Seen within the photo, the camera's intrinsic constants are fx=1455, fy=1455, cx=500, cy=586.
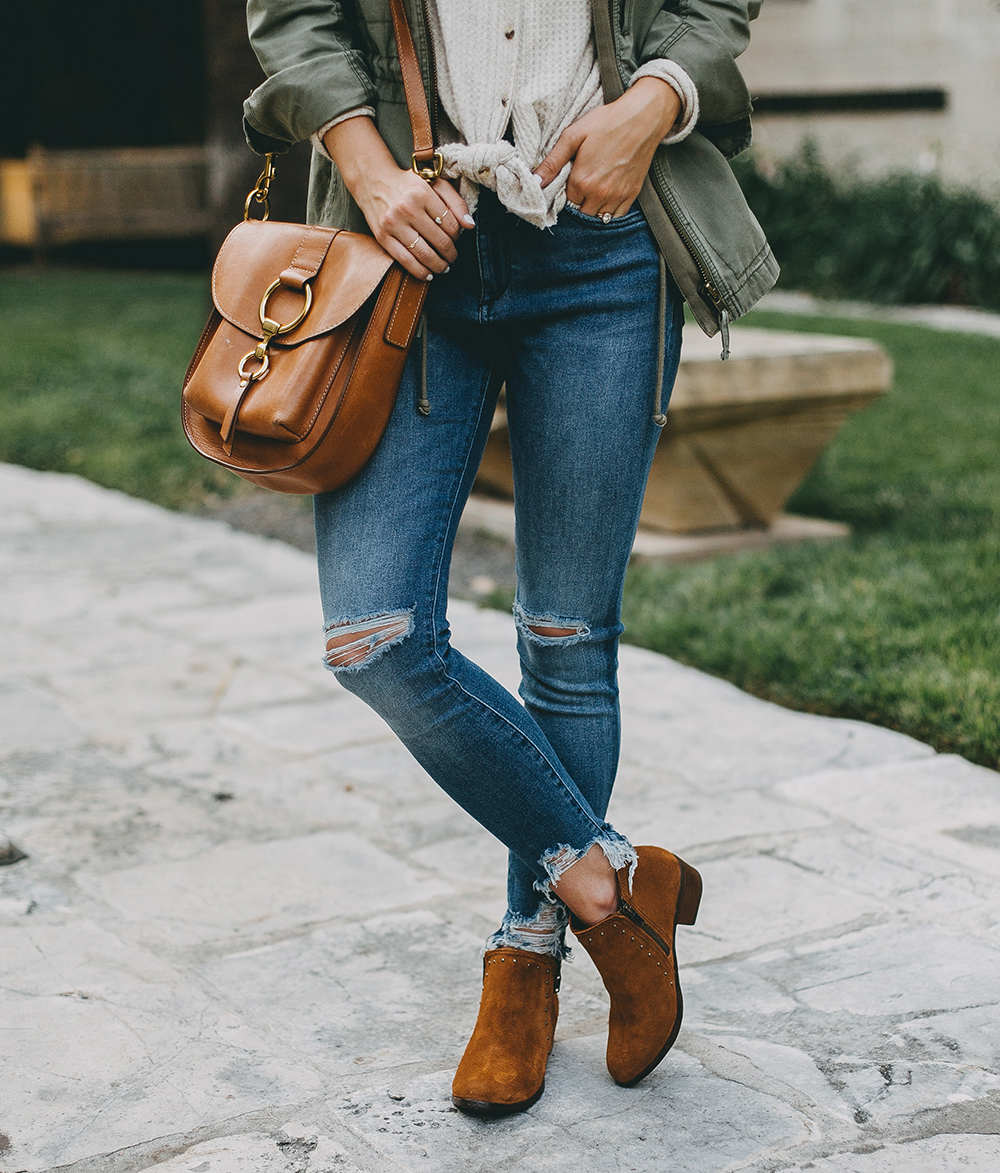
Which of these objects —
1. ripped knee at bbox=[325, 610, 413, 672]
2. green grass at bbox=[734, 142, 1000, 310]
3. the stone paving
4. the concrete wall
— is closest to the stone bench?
the stone paving

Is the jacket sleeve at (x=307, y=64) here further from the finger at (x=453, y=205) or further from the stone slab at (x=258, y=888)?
the stone slab at (x=258, y=888)

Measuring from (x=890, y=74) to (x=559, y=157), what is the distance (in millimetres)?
14267

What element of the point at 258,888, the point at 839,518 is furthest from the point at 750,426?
the point at 258,888

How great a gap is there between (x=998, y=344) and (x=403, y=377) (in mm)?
8942

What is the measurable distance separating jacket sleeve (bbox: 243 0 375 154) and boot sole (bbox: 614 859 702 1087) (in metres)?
1.11

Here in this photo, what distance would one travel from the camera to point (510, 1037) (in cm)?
192

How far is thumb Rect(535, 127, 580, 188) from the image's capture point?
1.75 m

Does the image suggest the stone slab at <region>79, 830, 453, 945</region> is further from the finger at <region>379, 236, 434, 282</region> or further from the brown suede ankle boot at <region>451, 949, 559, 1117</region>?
the finger at <region>379, 236, 434, 282</region>

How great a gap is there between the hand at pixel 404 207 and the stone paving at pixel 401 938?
109 cm

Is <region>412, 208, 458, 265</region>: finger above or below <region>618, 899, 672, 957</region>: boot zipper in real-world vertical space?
above

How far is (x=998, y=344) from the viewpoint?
9.91m

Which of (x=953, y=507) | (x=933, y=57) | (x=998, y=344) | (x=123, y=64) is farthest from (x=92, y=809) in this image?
(x=123, y=64)

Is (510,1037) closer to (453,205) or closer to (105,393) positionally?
(453,205)

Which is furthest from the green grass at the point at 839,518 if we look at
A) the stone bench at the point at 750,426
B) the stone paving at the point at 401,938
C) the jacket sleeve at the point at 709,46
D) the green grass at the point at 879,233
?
the green grass at the point at 879,233
